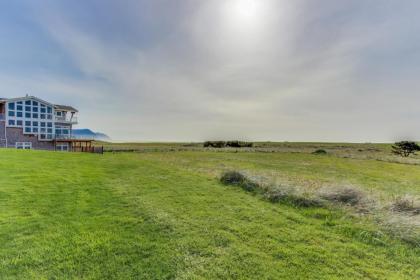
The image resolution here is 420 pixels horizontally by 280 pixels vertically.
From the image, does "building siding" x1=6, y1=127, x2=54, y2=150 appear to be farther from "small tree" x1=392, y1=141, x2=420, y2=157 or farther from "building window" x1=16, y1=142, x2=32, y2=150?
"small tree" x1=392, y1=141, x2=420, y2=157

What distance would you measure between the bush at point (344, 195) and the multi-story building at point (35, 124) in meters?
37.4

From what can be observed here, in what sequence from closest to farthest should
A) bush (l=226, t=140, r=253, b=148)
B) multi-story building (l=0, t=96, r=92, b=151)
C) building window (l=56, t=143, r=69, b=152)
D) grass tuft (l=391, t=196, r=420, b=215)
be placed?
1. grass tuft (l=391, t=196, r=420, b=215)
2. multi-story building (l=0, t=96, r=92, b=151)
3. building window (l=56, t=143, r=69, b=152)
4. bush (l=226, t=140, r=253, b=148)

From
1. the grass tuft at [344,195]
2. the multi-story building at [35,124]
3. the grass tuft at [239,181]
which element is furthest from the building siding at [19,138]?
the grass tuft at [344,195]

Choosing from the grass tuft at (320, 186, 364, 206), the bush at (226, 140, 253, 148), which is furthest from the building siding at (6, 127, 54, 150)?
the bush at (226, 140, 253, 148)

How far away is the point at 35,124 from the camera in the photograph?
3309 centimetres

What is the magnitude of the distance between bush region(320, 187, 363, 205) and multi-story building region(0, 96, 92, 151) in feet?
123

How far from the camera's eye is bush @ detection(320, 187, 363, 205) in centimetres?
798

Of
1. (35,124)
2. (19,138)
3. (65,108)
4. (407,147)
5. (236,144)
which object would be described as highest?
(65,108)

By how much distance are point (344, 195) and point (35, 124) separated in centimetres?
3953

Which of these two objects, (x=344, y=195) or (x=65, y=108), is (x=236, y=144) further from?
(x=344, y=195)

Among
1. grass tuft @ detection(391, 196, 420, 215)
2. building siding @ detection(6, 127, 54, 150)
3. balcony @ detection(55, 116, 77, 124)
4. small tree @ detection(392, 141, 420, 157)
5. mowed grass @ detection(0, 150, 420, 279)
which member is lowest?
mowed grass @ detection(0, 150, 420, 279)

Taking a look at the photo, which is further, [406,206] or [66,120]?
[66,120]

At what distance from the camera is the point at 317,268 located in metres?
4.18

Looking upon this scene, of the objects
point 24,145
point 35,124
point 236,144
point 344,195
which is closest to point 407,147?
point 236,144
